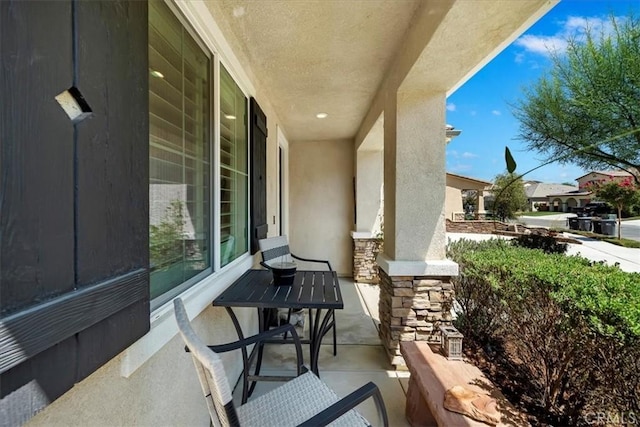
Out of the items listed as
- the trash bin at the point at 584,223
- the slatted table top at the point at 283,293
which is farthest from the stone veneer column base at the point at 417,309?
the trash bin at the point at 584,223

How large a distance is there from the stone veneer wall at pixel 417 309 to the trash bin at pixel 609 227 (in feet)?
12.0

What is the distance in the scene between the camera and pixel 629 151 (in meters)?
3.72

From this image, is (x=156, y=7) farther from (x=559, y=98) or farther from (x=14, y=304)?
(x=559, y=98)

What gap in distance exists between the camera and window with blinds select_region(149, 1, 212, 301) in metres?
A: 1.44

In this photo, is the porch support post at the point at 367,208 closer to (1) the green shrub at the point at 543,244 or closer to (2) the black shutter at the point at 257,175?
(1) the green shrub at the point at 543,244

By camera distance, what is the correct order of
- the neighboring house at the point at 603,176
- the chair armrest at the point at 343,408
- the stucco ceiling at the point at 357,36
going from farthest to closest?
1. the neighboring house at the point at 603,176
2. the stucco ceiling at the point at 357,36
3. the chair armrest at the point at 343,408

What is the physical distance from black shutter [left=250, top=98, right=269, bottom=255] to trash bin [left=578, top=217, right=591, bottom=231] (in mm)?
6443

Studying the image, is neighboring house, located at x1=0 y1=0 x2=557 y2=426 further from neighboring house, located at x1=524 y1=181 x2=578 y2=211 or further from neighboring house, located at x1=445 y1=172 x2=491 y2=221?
neighboring house, located at x1=524 y1=181 x2=578 y2=211

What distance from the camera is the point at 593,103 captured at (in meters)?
4.04

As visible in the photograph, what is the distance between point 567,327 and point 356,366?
170cm

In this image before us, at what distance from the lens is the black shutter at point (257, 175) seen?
3.09 metres

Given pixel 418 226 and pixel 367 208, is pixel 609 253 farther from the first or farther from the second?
pixel 367 208

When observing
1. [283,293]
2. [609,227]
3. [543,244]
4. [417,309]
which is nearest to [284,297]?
[283,293]

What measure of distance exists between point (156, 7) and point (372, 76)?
2323mm
